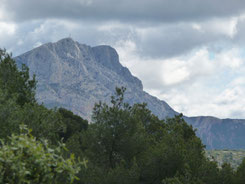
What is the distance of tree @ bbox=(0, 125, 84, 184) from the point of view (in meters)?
10.0

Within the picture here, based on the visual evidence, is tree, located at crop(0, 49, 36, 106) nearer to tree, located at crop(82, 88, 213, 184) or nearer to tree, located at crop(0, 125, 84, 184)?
tree, located at crop(82, 88, 213, 184)

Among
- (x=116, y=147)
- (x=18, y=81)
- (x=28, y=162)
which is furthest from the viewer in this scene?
(x=116, y=147)

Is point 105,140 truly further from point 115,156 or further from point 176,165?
point 176,165

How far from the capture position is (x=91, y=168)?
4228 centimetres

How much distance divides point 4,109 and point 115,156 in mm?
22886

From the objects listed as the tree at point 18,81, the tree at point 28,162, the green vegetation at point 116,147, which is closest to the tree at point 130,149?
the green vegetation at point 116,147

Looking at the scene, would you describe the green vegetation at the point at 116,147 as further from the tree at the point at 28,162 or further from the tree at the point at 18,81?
the tree at the point at 28,162

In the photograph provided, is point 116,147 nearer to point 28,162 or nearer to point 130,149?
point 130,149

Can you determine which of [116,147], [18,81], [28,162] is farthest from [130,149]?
[28,162]

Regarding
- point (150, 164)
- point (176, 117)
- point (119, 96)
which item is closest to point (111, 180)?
point (150, 164)

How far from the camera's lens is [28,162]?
34.8ft

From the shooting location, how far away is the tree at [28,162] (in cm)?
1001

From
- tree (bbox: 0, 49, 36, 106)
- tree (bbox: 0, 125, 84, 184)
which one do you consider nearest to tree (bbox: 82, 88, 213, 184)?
tree (bbox: 0, 49, 36, 106)

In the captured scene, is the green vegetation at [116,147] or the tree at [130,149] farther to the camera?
the tree at [130,149]
